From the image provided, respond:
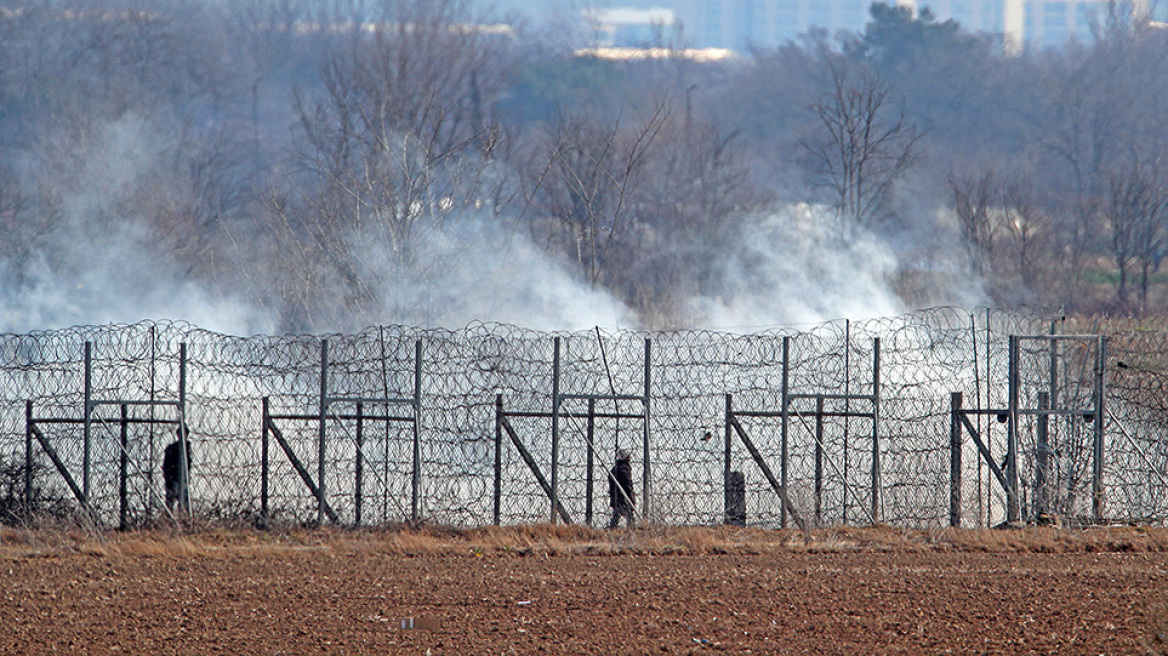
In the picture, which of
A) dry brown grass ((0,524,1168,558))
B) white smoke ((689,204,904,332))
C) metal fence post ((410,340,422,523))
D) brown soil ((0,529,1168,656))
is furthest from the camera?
white smoke ((689,204,904,332))

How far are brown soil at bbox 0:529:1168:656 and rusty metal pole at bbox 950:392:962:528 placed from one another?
0.58 m

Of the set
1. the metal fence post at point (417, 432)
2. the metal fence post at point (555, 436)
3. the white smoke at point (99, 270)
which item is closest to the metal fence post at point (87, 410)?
the metal fence post at point (417, 432)

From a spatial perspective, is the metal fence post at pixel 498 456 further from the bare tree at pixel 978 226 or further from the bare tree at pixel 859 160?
the bare tree at pixel 978 226

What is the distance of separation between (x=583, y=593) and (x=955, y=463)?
4435 mm

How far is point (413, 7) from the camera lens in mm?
67125

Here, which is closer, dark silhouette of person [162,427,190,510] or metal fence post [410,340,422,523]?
metal fence post [410,340,422,523]

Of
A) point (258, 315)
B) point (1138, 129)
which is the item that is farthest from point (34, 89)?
point (1138, 129)

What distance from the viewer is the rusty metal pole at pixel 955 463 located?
11156 millimetres

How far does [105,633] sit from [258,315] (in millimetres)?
19202

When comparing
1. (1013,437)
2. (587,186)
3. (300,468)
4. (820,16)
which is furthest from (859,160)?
(820,16)

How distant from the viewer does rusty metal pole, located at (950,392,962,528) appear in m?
11.2

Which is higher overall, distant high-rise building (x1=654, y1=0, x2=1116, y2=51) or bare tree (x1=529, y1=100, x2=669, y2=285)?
distant high-rise building (x1=654, y1=0, x2=1116, y2=51)

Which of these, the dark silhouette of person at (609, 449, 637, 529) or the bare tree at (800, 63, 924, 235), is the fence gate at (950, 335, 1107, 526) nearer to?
the dark silhouette of person at (609, 449, 637, 529)

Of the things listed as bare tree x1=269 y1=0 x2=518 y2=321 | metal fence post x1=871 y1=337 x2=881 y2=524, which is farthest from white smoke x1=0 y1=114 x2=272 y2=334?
metal fence post x1=871 y1=337 x2=881 y2=524
